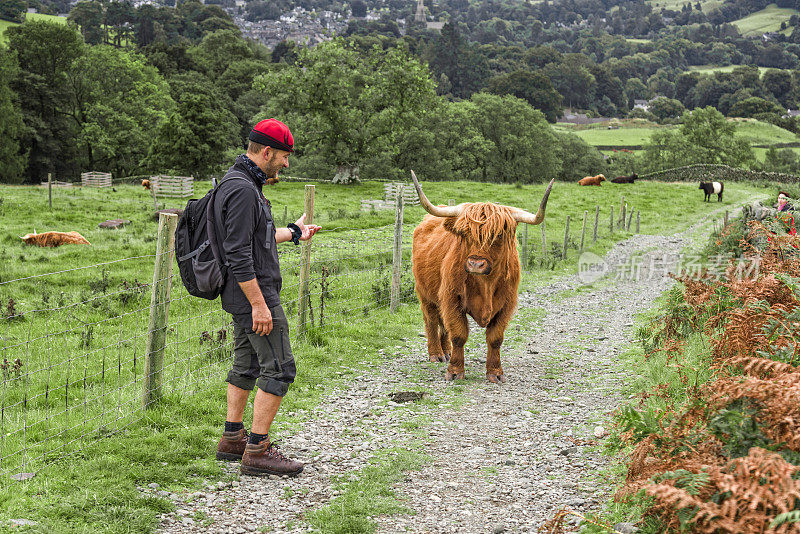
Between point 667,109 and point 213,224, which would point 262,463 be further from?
point 667,109

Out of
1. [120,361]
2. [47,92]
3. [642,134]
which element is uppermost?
[642,134]

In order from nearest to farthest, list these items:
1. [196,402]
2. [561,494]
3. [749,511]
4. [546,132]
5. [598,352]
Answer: [749,511] < [561,494] < [196,402] < [598,352] < [546,132]

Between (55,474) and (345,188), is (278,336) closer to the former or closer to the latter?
(55,474)

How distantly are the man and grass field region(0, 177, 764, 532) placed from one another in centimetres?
55

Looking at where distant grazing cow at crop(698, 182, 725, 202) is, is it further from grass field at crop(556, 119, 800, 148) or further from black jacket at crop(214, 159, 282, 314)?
grass field at crop(556, 119, 800, 148)

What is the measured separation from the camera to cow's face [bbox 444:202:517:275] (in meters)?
7.38

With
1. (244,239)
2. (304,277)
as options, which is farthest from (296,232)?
(304,277)

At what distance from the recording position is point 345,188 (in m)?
38.7

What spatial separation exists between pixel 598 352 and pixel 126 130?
53282 mm

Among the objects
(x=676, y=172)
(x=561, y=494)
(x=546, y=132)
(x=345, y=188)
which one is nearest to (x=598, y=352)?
(x=561, y=494)

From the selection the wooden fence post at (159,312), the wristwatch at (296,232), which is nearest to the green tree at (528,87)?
the wooden fence post at (159,312)

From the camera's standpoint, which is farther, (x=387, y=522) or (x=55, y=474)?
(x=55, y=474)

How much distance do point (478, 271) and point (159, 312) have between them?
3.28 metres

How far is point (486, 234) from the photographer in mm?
7398
